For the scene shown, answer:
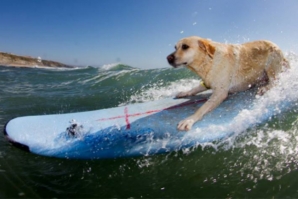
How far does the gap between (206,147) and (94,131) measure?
1.83 metres

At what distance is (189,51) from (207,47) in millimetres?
313

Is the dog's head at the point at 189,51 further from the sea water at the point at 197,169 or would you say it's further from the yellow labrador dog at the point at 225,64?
the sea water at the point at 197,169

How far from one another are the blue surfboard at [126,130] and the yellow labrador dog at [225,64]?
35 centimetres

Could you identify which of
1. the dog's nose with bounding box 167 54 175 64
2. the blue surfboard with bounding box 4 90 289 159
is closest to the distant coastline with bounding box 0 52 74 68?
the blue surfboard with bounding box 4 90 289 159

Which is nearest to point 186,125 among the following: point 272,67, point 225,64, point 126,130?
point 126,130

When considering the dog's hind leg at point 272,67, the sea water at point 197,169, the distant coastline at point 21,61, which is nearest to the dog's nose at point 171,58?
the sea water at point 197,169

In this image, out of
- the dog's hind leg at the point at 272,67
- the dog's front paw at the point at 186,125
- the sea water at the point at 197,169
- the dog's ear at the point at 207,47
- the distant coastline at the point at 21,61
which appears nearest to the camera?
the sea water at the point at 197,169

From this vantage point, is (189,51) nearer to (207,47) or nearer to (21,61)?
(207,47)

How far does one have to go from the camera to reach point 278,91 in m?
4.52

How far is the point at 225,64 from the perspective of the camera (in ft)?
12.9

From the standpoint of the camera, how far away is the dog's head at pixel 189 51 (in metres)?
3.70

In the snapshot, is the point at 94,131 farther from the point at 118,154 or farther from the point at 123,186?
the point at 123,186

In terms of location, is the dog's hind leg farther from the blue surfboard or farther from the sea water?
the blue surfboard

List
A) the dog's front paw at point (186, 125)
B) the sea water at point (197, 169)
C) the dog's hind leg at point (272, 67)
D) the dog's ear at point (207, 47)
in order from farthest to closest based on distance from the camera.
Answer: the dog's hind leg at point (272, 67)
the dog's ear at point (207, 47)
the dog's front paw at point (186, 125)
the sea water at point (197, 169)
